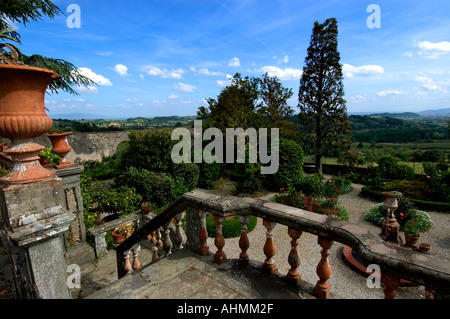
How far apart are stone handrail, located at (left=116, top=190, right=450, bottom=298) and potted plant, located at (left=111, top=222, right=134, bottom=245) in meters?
2.38

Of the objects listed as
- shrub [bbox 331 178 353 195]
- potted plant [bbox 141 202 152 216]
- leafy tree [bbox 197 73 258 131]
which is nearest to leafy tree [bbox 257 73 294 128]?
leafy tree [bbox 197 73 258 131]

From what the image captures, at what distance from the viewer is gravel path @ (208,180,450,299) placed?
5.48 meters

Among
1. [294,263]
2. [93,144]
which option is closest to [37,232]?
[294,263]

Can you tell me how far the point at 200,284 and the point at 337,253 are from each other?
6.19 meters

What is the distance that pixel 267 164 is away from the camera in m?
14.6

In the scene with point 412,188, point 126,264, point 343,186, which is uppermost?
point 126,264

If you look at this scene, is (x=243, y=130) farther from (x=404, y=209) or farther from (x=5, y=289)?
(x=5, y=289)

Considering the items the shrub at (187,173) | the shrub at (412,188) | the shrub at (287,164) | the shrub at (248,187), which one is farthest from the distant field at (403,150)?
the shrub at (187,173)

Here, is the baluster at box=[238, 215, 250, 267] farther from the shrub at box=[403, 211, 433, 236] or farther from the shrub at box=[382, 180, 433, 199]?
the shrub at box=[382, 180, 433, 199]

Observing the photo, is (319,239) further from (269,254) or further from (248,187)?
(248,187)

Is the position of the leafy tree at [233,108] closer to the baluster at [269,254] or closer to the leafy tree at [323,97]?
the leafy tree at [323,97]

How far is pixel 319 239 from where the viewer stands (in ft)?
6.73
